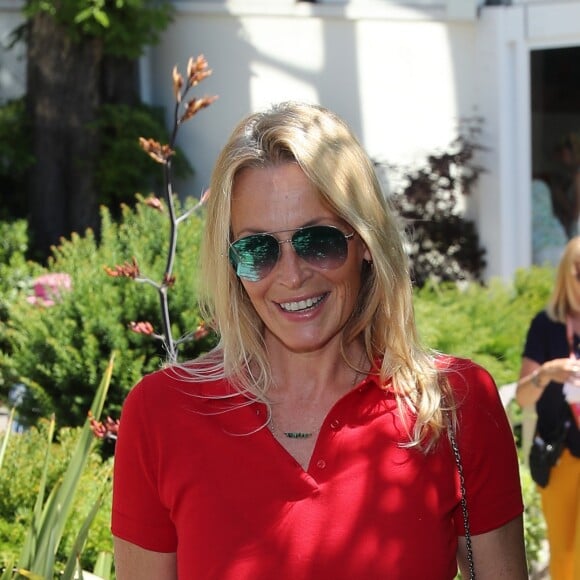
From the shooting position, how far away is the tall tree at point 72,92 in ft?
29.1

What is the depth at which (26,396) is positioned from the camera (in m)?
5.32

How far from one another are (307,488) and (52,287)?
3975 millimetres

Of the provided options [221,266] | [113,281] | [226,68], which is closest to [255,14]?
[226,68]

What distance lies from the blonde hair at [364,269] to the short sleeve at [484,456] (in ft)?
0.14

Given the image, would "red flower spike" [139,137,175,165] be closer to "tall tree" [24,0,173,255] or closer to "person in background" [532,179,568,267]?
"tall tree" [24,0,173,255]

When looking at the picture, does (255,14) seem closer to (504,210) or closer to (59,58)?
(59,58)

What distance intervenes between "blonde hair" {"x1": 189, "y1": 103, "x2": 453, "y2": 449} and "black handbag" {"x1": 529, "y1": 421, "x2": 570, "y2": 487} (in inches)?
94.8

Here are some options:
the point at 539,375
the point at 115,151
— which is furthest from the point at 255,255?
the point at 115,151

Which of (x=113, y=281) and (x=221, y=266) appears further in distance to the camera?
Answer: (x=113, y=281)

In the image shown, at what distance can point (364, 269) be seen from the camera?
229 cm

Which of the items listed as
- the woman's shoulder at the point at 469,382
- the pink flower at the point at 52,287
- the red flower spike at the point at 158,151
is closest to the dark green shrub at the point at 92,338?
the pink flower at the point at 52,287

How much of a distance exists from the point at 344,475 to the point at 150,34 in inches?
293

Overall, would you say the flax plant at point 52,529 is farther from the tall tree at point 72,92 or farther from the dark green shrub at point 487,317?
the tall tree at point 72,92

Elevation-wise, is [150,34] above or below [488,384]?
above
